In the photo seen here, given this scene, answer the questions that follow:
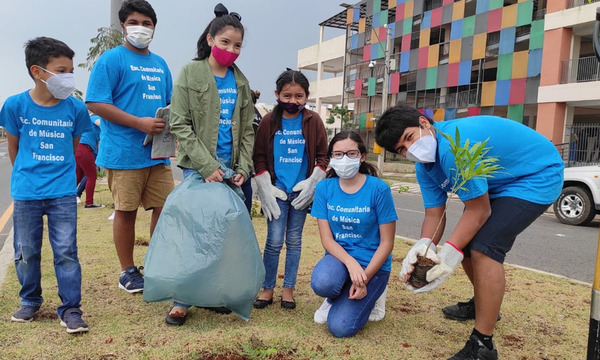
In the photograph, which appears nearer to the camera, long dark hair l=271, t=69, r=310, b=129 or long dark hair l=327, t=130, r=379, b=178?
long dark hair l=327, t=130, r=379, b=178

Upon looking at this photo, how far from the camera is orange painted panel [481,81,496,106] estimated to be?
21.2 metres

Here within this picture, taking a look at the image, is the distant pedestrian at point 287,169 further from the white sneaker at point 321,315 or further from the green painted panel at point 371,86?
the green painted panel at point 371,86

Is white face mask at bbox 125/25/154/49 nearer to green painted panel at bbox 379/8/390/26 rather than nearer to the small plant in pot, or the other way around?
the small plant in pot

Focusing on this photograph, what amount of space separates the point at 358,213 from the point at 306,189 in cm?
45

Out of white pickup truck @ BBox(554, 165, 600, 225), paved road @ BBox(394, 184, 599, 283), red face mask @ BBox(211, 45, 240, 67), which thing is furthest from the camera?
white pickup truck @ BBox(554, 165, 600, 225)

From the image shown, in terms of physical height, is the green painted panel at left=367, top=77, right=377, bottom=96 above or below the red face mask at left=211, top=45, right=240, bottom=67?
above

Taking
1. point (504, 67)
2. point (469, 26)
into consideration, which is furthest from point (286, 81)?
point (469, 26)

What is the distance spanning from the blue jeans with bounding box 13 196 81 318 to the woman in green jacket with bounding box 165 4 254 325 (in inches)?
24.0

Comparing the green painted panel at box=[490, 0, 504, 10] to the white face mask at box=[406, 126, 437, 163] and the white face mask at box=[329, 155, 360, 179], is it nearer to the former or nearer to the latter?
the white face mask at box=[329, 155, 360, 179]

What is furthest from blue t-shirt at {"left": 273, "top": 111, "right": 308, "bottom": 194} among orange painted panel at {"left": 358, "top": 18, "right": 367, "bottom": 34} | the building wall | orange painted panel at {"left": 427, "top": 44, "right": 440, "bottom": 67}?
orange painted panel at {"left": 358, "top": 18, "right": 367, "bottom": 34}

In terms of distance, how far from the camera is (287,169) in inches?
129

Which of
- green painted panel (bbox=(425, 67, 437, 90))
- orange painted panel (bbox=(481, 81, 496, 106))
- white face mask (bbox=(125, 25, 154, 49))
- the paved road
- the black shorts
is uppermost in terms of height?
green painted panel (bbox=(425, 67, 437, 90))

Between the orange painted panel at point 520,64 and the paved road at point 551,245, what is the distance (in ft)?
39.3

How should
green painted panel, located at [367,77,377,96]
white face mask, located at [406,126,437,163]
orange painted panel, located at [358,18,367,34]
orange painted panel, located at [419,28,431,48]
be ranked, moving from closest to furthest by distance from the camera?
1. white face mask, located at [406,126,437,163]
2. orange painted panel, located at [419,28,431,48]
3. green painted panel, located at [367,77,377,96]
4. orange painted panel, located at [358,18,367,34]
